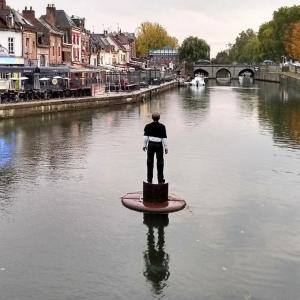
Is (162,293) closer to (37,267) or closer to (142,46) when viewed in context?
(37,267)

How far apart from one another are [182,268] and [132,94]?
51630 mm

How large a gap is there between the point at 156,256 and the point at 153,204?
3.26m

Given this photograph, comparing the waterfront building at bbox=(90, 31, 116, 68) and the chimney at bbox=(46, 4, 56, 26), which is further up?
the chimney at bbox=(46, 4, 56, 26)

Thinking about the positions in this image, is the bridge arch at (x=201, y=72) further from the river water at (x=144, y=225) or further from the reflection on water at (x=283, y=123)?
the river water at (x=144, y=225)

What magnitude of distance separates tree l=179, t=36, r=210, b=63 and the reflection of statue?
151143mm

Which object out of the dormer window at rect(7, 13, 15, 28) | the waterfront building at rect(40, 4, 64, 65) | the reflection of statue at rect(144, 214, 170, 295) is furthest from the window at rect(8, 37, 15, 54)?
the reflection of statue at rect(144, 214, 170, 295)

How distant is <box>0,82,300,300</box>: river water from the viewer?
1038 cm

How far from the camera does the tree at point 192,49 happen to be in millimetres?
163000

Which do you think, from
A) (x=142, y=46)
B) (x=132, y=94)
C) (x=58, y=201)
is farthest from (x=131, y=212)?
(x=142, y=46)

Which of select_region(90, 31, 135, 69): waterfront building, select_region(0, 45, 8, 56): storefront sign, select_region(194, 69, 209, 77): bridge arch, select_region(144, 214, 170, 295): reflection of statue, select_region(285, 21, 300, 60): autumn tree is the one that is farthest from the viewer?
select_region(194, 69, 209, 77): bridge arch

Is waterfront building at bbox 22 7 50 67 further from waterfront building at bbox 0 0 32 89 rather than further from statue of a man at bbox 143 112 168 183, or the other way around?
statue of a man at bbox 143 112 168 183

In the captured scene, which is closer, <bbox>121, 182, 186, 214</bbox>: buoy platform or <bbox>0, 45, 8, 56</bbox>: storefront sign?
<bbox>121, 182, 186, 214</bbox>: buoy platform

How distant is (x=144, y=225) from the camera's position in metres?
13.9

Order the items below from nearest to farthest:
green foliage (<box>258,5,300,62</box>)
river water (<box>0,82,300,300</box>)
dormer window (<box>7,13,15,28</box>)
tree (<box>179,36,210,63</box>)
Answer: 1. river water (<box>0,82,300,300</box>)
2. dormer window (<box>7,13,15,28</box>)
3. green foliage (<box>258,5,300,62</box>)
4. tree (<box>179,36,210,63</box>)
